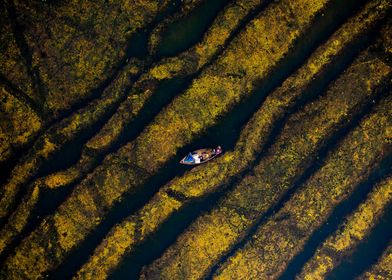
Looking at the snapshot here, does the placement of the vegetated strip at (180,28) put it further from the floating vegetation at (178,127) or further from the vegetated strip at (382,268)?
the vegetated strip at (382,268)

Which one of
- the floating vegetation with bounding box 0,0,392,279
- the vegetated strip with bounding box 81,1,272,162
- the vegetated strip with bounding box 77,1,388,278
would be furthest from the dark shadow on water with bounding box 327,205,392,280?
the vegetated strip with bounding box 81,1,272,162

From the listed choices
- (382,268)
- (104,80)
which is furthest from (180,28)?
(382,268)

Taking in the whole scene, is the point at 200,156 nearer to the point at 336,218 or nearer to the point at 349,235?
the point at 336,218

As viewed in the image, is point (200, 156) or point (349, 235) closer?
point (200, 156)

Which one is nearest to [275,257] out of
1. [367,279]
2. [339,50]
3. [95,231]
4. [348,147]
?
[367,279]

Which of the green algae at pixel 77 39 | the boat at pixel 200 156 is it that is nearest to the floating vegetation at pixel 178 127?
the green algae at pixel 77 39
